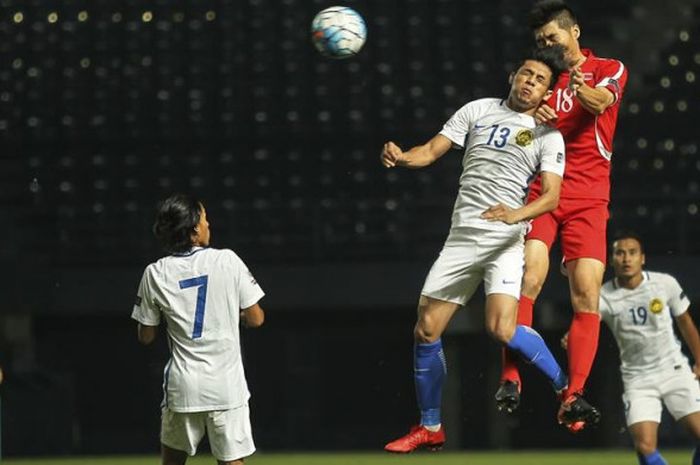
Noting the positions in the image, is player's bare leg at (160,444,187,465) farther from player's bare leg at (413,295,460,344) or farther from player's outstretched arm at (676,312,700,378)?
player's outstretched arm at (676,312,700,378)

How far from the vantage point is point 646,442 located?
296 inches

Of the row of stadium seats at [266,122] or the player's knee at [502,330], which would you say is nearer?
the player's knee at [502,330]

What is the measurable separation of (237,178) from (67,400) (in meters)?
2.58

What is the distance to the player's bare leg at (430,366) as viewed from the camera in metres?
5.96

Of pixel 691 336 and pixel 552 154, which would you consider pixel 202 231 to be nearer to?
pixel 552 154

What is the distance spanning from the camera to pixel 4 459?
38.1ft

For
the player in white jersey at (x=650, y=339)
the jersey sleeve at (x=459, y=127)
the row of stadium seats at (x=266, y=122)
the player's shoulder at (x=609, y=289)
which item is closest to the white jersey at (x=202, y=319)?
the jersey sleeve at (x=459, y=127)

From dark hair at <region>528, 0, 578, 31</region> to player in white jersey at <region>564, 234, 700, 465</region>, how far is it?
2092 millimetres

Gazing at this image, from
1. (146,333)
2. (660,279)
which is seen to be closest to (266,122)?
Answer: (660,279)

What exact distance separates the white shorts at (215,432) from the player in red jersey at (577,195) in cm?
133

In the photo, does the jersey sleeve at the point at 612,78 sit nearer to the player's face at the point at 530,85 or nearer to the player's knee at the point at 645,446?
the player's face at the point at 530,85

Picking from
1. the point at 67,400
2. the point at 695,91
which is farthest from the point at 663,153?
the point at 67,400

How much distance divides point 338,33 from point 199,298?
2.32 m

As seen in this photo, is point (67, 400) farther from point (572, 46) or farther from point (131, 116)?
point (572, 46)
